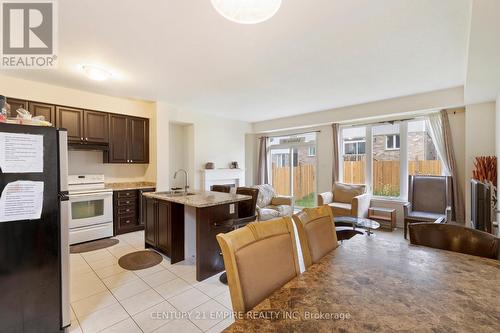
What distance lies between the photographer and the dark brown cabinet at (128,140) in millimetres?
4359

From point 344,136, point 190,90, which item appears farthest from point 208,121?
point 344,136

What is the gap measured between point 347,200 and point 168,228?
3.77 meters

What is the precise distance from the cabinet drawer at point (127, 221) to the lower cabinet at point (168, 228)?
128cm

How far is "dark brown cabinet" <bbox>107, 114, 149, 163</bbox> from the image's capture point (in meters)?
4.36

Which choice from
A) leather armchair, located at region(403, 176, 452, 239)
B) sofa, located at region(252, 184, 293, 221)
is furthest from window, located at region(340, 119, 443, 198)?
sofa, located at region(252, 184, 293, 221)

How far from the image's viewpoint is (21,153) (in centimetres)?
152

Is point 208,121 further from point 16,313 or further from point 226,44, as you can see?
point 16,313

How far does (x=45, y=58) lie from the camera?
2.86 meters

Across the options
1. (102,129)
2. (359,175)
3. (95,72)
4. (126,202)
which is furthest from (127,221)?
(359,175)

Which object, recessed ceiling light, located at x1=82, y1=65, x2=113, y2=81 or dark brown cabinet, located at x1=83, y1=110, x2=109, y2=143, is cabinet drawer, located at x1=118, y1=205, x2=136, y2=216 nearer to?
dark brown cabinet, located at x1=83, y1=110, x2=109, y2=143

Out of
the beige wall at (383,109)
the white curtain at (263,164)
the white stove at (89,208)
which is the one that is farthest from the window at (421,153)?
the white stove at (89,208)

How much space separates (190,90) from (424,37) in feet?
11.0

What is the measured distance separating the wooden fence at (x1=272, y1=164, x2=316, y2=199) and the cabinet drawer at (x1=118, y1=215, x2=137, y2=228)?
404cm

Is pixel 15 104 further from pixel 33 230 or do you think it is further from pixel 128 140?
pixel 33 230
